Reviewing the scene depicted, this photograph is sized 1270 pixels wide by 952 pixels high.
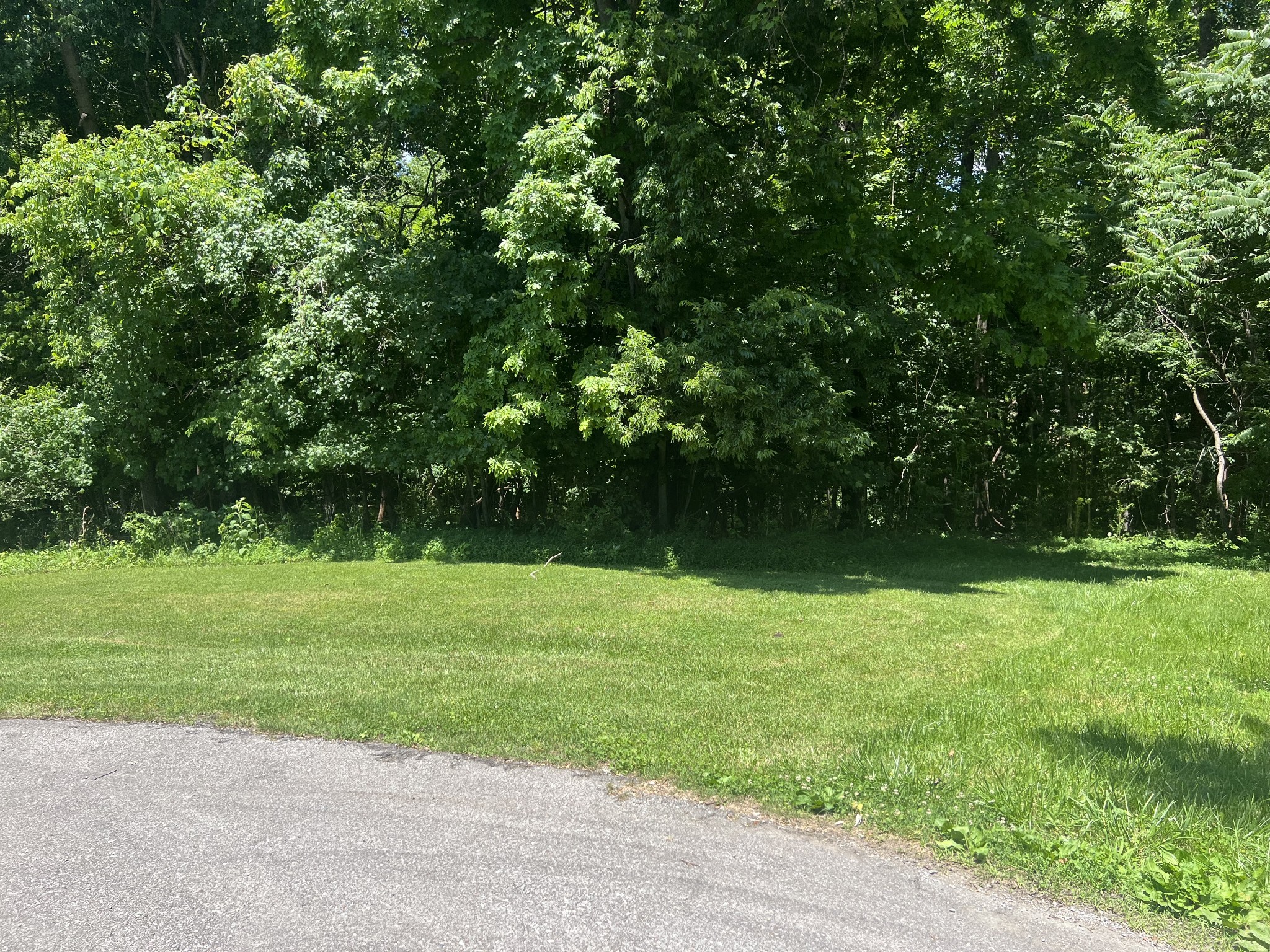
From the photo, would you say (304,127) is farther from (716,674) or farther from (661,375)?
(716,674)

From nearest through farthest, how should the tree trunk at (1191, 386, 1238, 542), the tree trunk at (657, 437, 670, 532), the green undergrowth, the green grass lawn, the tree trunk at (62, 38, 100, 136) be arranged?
the green grass lawn < the green undergrowth < the tree trunk at (1191, 386, 1238, 542) < the tree trunk at (657, 437, 670, 532) < the tree trunk at (62, 38, 100, 136)

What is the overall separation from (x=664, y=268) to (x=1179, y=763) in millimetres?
11136

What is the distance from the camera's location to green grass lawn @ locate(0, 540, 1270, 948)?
4.32 m

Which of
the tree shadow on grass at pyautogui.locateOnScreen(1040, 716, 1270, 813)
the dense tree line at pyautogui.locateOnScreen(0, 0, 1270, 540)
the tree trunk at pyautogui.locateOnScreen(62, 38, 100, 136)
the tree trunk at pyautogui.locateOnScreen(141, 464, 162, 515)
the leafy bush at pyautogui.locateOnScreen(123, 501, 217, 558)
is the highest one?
the tree trunk at pyautogui.locateOnScreen(62, 38, 100, 136)

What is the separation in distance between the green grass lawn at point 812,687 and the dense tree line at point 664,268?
404 cm

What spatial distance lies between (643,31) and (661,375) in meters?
5.37

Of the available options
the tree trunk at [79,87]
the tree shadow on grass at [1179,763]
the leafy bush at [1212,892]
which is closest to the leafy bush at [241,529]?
the tree trunk at [79,87]

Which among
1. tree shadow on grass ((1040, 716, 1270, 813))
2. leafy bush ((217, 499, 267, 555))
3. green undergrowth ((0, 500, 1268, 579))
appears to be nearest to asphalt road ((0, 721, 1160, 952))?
tree shadow on grass ((1040, 716, 1270, 813))

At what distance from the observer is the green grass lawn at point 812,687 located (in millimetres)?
4316

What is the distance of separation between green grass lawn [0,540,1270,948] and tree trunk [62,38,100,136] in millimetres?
15313

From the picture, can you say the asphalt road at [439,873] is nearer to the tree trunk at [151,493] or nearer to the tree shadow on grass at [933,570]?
the tree shadow on grass at [933,570]

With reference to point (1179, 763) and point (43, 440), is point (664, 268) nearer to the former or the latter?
point (1179, 763)

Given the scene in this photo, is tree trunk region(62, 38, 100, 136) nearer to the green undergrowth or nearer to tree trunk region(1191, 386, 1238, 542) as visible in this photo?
the green undergrowth

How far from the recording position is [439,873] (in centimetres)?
392
